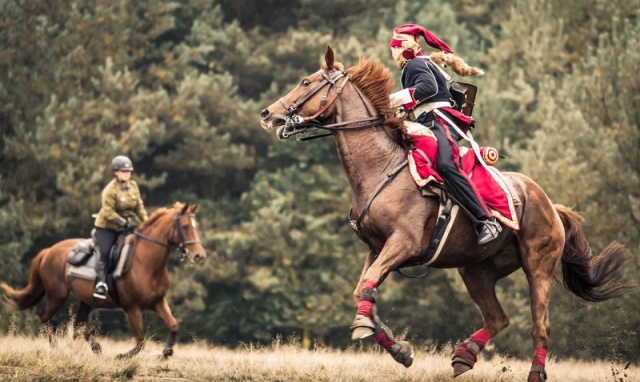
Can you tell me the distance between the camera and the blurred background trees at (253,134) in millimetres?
31844

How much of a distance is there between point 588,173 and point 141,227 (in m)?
14.1

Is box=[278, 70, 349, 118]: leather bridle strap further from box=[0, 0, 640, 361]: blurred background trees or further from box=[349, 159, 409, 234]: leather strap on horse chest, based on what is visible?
box=[0, 0, 640, 361]: blurred background trees

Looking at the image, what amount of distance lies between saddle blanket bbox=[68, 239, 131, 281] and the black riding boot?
0.75 ft

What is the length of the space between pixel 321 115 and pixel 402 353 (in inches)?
107

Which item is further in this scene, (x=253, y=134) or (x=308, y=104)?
(x=253, y=134)

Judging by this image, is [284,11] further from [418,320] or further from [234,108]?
[418,320]

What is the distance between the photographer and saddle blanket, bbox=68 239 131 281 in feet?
60.0

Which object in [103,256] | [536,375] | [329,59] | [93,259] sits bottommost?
[536,375]

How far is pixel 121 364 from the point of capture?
12633mm

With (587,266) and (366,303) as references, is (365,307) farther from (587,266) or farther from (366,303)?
(587,266)

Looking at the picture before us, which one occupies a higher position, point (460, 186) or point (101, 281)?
point (460, 186)

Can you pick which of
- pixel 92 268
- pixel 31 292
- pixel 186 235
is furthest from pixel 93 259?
pixel 31 292

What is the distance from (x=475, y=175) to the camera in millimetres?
13008

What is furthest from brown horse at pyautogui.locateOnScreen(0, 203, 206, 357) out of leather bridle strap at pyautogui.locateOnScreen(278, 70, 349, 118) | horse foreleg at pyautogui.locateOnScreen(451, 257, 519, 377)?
leather bridle strap at pyautogui.locateOnScreen(278, 70, 349, 118)
